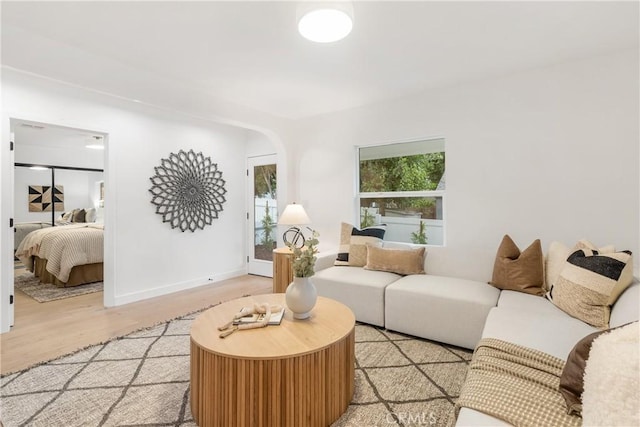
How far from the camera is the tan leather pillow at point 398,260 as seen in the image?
10.2ft

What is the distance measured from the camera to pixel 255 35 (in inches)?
91.2

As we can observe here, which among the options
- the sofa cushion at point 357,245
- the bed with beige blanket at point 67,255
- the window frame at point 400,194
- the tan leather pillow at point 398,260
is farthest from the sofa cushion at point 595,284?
the bed with beige blanket at point 67,255

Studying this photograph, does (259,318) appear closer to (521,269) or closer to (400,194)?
(521,269)

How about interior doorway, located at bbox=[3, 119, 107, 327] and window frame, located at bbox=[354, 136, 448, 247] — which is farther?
interior doorway, located at bbox=[3, 119, 107, 327]

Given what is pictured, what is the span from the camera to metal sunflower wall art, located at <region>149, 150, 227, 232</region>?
410 cm

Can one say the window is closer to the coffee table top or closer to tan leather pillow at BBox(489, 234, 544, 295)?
tan leather pillow at BBox(489, 234, 544, 295)

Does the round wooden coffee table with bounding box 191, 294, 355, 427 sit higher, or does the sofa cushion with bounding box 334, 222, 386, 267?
the sofa cushion with bounding box 334, 222, 386, 267

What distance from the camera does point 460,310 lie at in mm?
2389

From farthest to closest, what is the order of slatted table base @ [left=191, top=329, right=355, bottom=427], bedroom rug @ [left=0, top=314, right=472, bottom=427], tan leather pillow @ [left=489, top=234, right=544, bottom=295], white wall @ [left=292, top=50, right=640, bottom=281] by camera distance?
white wall @ [left=292, top=50, right=640, bottom=281]
tan leather pillow @ [left=489, top=234, right=544, bottom=295]
bedroom rug @ [left=0, top=314, right=472, bottom=427]
slatted table base @ [left=191, top=329, right=355, bottom=427]

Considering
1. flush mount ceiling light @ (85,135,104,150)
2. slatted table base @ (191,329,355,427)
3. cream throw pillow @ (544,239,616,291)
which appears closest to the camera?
slatted table base @ (191,329,355,427)

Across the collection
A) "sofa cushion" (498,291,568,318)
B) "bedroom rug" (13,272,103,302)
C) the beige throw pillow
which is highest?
the beige throw pillow

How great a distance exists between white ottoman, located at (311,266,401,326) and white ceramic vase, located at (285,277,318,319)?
40.0 inches

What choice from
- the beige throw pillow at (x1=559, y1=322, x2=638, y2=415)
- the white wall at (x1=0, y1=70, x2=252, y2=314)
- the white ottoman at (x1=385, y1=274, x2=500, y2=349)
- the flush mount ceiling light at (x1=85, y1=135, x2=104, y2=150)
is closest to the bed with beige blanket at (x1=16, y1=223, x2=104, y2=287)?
the white wall at (x1=0, y1=70, x2=252, y2=314)

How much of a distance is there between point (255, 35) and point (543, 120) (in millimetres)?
2637
